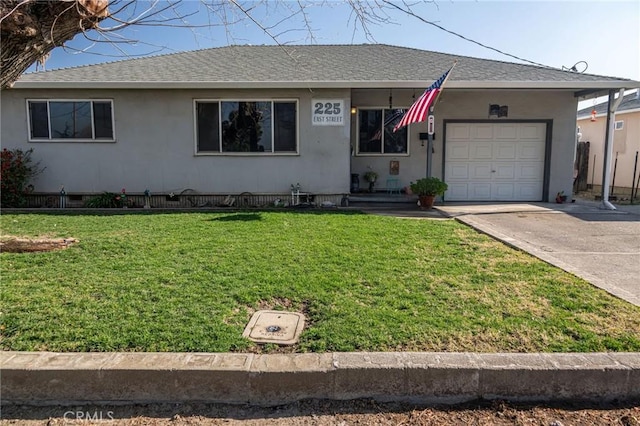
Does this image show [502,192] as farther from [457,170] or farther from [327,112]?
[327,112]

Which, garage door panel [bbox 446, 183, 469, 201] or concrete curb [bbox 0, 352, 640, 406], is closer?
concrete curb [bbox 0, 352, 640, 406]

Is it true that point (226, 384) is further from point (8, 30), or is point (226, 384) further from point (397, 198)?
point (397, 198)

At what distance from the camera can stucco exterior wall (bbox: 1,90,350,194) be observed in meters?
9.96

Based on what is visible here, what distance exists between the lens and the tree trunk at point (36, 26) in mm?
2848

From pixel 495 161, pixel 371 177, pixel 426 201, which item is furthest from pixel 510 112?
pixel 371 177

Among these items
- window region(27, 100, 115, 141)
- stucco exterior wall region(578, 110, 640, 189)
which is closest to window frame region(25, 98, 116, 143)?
window region(27, 100, 115, 141)

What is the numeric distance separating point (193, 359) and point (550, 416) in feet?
7.50

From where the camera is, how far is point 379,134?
37.2ft

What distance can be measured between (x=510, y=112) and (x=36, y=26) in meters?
11.0

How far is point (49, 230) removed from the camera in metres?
6.79

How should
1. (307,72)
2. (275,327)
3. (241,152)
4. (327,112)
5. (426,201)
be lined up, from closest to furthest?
1. (275,327)
2. (426,201)
3. (327,112)
4. (241,152)
5. (307,72)

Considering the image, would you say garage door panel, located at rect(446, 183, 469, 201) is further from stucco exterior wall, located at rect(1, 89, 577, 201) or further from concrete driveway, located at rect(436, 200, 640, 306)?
stucco exterior wall, located at rect(1, 89, 577, 201)

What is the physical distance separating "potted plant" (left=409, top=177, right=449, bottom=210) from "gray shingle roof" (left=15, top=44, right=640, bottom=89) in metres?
2.34

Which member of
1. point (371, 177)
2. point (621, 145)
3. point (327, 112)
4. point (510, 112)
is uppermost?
point (510, 112)
